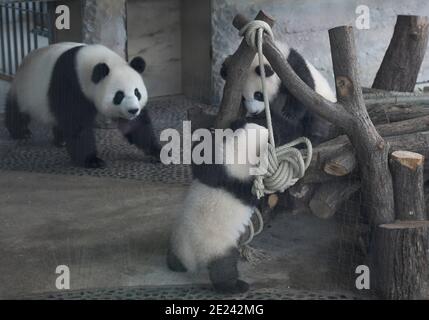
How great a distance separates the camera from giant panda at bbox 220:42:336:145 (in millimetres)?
4785

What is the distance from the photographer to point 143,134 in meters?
6.55

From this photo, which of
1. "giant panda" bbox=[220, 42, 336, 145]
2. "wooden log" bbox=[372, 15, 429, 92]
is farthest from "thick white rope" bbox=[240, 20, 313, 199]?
"wooden log" bbox=[372, 15, 429, 92]

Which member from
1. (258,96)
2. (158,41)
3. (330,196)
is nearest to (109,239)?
(258,96)

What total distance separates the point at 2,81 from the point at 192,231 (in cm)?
562

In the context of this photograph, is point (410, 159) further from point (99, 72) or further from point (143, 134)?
point (143, 134)

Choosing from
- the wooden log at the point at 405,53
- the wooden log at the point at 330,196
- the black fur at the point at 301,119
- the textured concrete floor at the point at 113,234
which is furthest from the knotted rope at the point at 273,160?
the wooden log at the point at 405,53

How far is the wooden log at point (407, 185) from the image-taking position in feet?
12.6

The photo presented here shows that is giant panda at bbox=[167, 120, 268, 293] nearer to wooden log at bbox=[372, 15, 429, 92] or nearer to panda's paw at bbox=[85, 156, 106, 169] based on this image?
wooden log at bbox=[372, 15, 429, 92]

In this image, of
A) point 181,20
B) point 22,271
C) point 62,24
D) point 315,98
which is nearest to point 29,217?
point 22,271

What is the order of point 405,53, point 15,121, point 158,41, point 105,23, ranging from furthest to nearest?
point 158,41 → point 105,23 → point 15,121 → point 405,53

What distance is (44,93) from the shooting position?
21.4ft

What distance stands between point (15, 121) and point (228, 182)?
3.80 meters

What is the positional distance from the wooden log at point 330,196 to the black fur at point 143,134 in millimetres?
2676

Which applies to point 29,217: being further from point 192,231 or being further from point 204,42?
point 204,42
